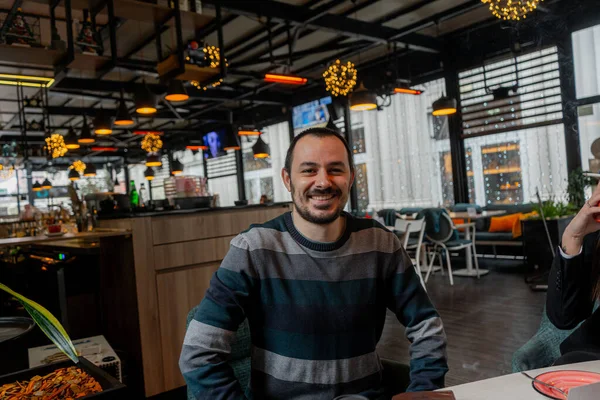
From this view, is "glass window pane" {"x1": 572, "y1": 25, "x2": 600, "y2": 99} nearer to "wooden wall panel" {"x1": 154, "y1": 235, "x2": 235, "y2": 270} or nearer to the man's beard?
"wooden wall panel" {"x1": 154, "y1": 235, "x2": 235, "y2": 270}

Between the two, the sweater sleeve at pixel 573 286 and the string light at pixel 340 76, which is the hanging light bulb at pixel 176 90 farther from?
the sweater sleeve at pixel 573 286

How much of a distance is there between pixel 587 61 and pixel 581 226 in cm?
659

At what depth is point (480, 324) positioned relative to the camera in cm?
424

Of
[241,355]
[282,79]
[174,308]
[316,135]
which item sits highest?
[282,79]

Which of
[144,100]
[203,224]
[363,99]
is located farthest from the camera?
[363,99]

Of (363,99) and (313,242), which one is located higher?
(363,99)

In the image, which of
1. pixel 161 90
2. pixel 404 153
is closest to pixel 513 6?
pixel 404 153

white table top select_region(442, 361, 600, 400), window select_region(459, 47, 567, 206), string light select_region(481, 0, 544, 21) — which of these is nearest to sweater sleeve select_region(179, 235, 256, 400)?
white table top select_region(442, 361, 600, 400)

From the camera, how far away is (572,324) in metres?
1.52

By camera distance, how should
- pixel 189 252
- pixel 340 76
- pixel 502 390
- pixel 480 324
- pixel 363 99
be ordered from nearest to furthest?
1. pixel 502 390
2. pixel 189 252
3. pixel 480 324
4. pixel 363 99
5. pixel 340 76

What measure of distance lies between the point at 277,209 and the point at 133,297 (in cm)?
140

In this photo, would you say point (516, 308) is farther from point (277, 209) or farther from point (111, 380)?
point (111, 380)

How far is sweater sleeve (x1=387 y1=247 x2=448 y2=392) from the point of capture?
1.24 metres

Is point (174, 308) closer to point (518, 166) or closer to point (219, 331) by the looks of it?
point (219, 331)
